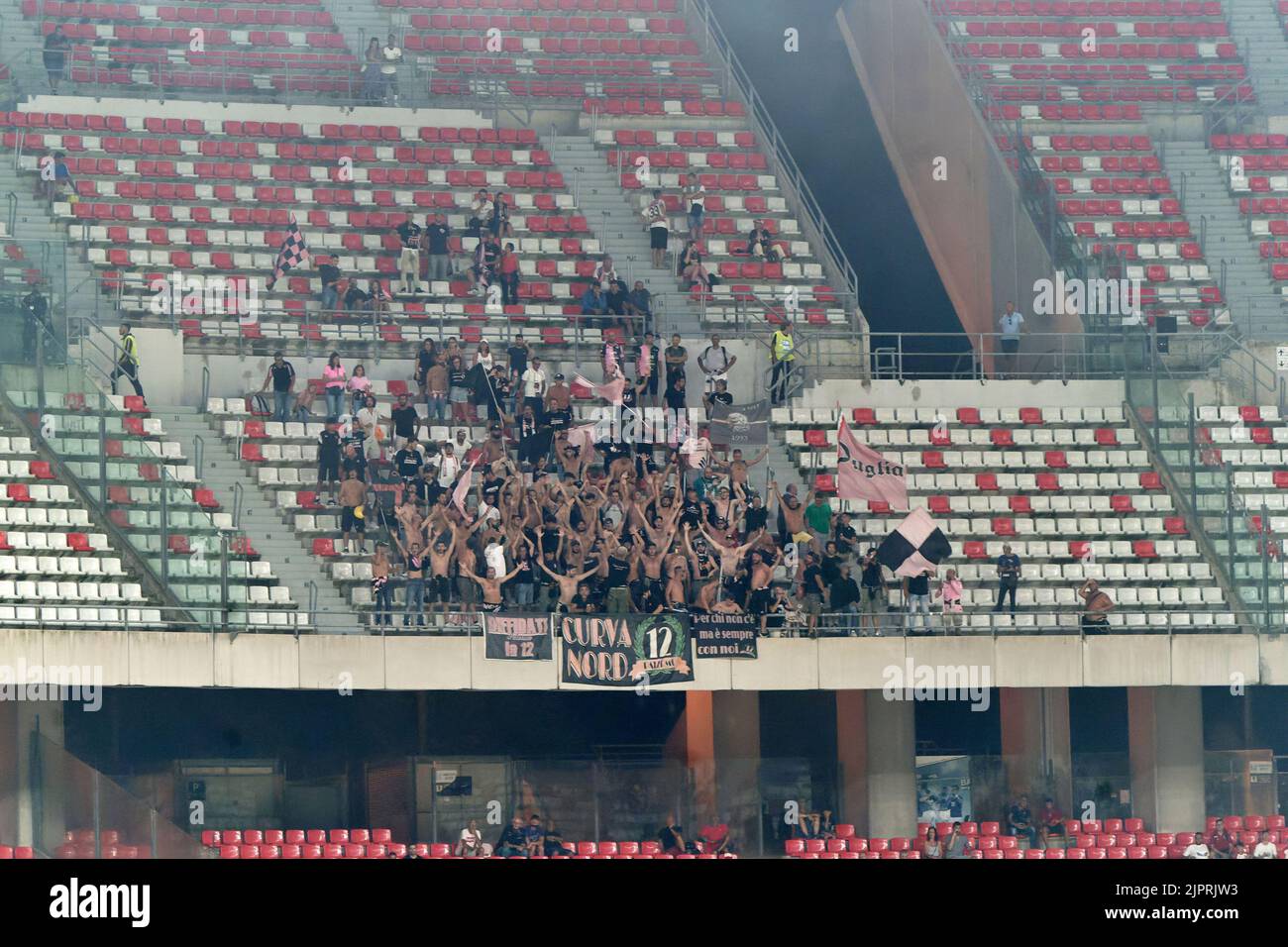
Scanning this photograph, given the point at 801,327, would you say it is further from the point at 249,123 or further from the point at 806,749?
the point at 249,123

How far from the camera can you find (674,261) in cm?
2723

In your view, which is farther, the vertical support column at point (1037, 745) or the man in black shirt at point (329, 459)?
the man in black shirt at point (329, 459)

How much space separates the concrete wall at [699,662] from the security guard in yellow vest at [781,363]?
465 centimetres

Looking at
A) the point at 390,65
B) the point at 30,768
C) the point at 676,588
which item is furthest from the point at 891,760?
the point at 390,65

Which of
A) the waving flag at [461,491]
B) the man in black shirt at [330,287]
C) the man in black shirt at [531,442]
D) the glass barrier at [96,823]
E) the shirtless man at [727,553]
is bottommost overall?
the glass barrier at [96,823]

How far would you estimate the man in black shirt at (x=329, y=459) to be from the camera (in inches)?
850

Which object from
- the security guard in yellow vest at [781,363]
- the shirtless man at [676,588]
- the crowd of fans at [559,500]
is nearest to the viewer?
the shirtless man at [676,588]

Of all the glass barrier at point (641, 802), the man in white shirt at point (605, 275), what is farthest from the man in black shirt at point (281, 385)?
the glass barrier at point (641, 802)

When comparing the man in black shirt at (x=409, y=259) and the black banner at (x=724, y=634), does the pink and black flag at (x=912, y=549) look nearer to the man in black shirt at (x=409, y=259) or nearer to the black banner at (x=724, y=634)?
the black banner at (x=724, y=634)

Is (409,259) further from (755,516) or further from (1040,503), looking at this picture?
(1040,503)

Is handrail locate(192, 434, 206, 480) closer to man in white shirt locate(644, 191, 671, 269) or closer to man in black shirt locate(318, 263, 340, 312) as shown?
man in black shirt locate(318, 263, 340, 312)

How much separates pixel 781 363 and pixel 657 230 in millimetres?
3455

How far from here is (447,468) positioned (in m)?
21.2
